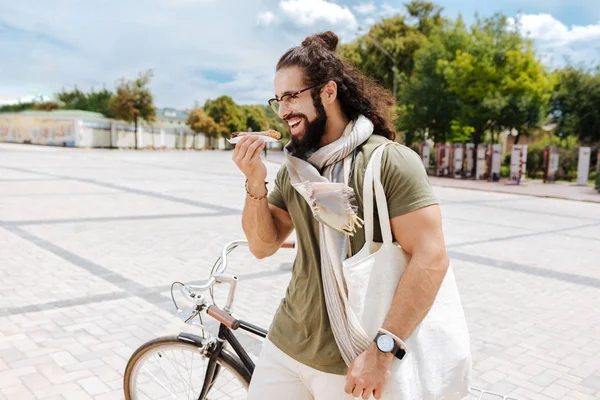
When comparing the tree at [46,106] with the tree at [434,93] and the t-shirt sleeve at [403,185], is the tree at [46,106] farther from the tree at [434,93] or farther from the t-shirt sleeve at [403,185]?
the t-shirt sleeve at [403,185]

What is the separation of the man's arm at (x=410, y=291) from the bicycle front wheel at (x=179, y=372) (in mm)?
725

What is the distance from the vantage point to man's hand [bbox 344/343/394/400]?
1.53m

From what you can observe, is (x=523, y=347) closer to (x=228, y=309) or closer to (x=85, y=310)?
(x=228, y=309)

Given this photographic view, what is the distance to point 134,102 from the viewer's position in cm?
6181

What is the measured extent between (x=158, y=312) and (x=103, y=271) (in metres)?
1.66

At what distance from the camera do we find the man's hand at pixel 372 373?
1527 millimetres

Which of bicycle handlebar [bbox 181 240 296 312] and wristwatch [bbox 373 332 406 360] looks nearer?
wristwatch [bbox 373 332 406 360]

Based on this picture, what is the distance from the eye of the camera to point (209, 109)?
275 ft

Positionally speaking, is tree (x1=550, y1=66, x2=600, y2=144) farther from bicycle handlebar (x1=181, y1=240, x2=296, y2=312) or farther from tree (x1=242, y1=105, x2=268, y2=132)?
tree (x1=242, y1=105, x2=268, y2=132)

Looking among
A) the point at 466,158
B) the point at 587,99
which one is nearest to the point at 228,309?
→ the point at 466,158

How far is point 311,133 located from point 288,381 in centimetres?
82

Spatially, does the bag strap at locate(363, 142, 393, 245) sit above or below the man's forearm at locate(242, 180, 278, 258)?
above

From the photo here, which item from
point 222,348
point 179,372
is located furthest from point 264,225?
point 179,372

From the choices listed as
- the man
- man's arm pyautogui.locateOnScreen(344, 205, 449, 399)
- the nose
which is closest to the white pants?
the man
